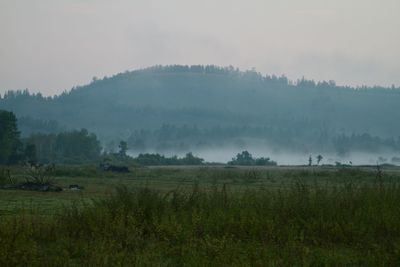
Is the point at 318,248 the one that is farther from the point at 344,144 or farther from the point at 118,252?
the point at 344,144

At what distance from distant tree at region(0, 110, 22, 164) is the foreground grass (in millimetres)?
53664

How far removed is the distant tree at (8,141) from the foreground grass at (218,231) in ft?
176

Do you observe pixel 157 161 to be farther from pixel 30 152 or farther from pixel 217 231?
pixel 217 231

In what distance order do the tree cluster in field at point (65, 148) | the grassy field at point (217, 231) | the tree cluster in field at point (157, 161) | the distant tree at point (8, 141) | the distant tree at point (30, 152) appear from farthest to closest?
the tree cluster in field at point (65, 148)
the tree cluster in field at point (157, 161)
the distant tree at point (30, 152)
the distant tree at point (8, 141)
the grassy field at point (217, 231)

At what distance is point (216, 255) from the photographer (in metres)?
9.88

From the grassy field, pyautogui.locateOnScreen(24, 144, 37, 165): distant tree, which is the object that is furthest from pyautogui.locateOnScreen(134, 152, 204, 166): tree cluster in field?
the grassy field

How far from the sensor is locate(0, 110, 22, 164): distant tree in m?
63.0

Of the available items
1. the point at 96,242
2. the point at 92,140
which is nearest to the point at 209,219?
the point at 96,242

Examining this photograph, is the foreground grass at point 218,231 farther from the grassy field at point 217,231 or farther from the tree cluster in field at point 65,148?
A: the tree cluster in field at point 65,148

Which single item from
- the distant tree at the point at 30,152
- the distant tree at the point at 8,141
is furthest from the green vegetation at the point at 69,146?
the distant tree at the point at 30,152

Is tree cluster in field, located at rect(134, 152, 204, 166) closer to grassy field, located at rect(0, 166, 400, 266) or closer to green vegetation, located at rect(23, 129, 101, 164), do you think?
green vegetation, located at rect(23, 129, 101, 164)

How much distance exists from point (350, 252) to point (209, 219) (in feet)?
9.96

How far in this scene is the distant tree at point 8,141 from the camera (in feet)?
207

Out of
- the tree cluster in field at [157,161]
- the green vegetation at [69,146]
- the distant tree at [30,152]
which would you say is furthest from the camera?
the green vegetation at [69,146]
